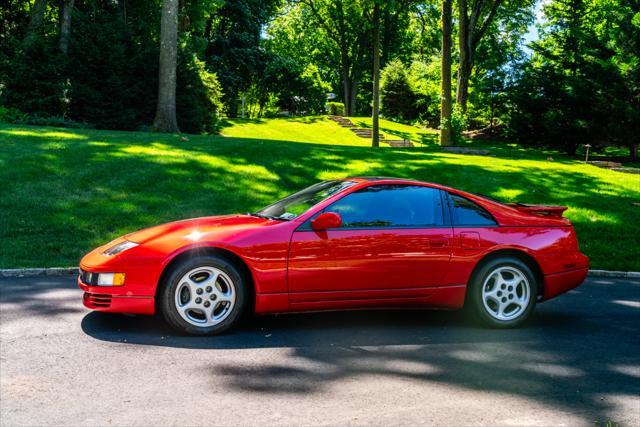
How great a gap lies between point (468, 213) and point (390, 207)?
86 centimetres

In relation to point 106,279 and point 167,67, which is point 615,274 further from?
point 167,67

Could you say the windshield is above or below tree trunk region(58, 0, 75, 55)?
below

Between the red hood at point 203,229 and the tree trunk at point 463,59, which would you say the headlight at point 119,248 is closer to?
the red hood at point 203,229

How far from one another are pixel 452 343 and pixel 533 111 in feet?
89.8

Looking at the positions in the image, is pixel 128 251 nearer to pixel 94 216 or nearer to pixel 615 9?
pixel 94 216

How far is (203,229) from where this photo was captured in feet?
19.9

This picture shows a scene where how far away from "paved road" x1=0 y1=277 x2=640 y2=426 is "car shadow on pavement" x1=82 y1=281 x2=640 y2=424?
0.02m

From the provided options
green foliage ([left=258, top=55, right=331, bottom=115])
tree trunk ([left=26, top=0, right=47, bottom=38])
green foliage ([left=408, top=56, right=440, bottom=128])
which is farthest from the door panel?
green foliage ([left=258, top=55, right=331, bottom=115])

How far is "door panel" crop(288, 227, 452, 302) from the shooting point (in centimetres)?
597

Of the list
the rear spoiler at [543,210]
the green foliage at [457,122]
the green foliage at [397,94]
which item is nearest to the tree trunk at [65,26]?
the green foliage at [457,122]

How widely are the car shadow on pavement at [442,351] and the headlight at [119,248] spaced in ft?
2.27

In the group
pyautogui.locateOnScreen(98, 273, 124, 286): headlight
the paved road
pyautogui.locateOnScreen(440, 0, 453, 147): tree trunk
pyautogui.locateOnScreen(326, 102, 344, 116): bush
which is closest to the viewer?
the paved road

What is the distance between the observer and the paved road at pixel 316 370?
411 cm

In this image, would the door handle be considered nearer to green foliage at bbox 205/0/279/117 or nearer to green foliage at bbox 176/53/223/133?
green foliage at bbox 176/53/223/133
